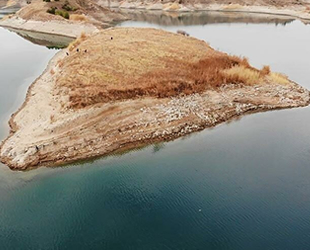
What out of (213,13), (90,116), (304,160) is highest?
(90,116)

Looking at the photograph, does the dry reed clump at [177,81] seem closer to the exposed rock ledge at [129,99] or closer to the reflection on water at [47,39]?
the exposed rock ledge at [129,99]

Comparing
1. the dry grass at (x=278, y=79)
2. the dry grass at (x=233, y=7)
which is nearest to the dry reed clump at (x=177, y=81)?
the dry grass at (x=278, y=79)

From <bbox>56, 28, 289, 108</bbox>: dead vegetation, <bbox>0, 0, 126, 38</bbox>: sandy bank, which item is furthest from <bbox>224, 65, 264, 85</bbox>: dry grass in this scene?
<bbox>0, 0, 126, 38</bbox>: sandy bank

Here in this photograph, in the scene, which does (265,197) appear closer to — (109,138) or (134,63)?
(109,138)

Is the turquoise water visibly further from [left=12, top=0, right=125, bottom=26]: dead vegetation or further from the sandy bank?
[left=12, top=0, right=125, bottom=26]: dead vegetation

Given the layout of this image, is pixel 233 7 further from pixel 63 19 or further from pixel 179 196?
pixel 179 196

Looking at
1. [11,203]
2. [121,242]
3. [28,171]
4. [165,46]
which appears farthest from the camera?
[165,46]

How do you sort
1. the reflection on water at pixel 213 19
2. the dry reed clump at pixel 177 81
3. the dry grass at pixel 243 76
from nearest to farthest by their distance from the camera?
the dry reed clump at pixel 177 81 → the dry grass at pixel 243 76 → the reflection on water at pixel 213 19

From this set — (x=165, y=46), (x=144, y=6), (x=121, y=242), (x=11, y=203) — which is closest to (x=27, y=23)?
(x=165, y=46)
